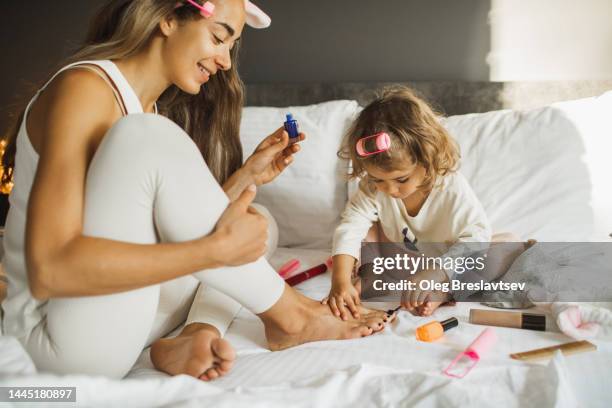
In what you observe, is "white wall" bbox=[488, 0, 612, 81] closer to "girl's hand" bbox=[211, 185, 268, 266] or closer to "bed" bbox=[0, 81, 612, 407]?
"bed" bbox=[0, 81, 612, 407]

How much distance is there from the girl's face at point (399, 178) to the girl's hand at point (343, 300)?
241 mm

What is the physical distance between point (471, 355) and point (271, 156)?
2.06 feet

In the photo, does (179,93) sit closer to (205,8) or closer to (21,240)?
(205,8)

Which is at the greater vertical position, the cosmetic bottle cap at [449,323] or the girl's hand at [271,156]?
the girl's hand at [271,156]

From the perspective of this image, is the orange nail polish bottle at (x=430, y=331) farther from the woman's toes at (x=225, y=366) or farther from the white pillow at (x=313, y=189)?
the white pillow at (x=313, y=189)

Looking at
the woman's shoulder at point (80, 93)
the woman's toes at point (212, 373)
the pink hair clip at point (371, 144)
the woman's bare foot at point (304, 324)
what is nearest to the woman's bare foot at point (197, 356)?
the woman's toes at point (212, 373)

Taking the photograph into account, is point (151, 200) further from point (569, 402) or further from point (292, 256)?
point (292, 256)

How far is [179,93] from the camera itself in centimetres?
137

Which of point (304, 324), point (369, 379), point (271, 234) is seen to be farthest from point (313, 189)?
point (369, 379)

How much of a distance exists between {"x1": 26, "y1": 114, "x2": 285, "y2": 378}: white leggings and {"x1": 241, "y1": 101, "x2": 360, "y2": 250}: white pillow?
791 mm

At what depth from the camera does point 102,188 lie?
855 millimetres

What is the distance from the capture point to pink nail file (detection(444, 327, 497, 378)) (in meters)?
0.95

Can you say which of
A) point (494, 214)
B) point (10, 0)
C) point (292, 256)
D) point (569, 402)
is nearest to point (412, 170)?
point (494, 214)

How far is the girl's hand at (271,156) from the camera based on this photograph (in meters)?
1.33
